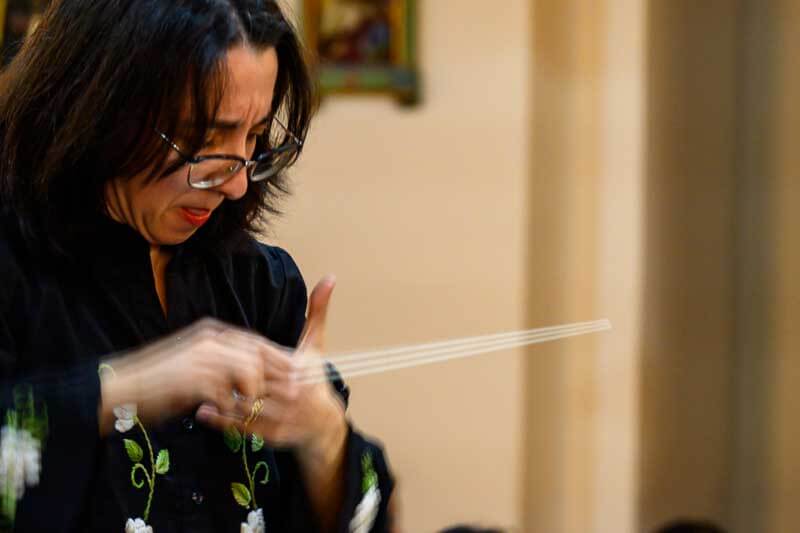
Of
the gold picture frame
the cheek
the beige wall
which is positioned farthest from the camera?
the beige wall

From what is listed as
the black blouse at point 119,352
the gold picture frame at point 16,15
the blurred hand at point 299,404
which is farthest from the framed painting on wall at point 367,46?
the blurred hand at point 299,404

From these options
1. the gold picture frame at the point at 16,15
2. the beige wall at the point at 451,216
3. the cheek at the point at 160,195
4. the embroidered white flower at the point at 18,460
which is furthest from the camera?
the beige wall at the point at 451,216

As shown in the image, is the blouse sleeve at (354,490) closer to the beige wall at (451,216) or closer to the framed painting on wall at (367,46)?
the beige wall at (451,216)

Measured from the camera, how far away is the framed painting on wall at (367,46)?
2.34m

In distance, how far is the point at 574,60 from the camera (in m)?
2.32

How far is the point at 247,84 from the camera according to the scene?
1.10 m

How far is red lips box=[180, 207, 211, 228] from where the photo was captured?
1122 mm

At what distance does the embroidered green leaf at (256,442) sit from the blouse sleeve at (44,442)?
0.18 meters

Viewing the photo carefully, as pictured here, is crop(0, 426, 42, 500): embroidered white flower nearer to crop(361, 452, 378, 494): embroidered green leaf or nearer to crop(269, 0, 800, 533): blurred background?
crop(361, 452, 378, 494): embroidered green leaf

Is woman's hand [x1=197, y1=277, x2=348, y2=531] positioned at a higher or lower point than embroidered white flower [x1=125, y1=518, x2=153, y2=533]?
higher

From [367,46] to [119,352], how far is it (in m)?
1.37

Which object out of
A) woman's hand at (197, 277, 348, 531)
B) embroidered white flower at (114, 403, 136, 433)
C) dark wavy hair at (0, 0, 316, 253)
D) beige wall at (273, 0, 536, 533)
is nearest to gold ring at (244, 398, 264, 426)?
woman's hand at (197, 277, 348, 531)

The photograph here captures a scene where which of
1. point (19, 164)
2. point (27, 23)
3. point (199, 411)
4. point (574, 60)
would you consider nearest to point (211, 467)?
point (199, 411)

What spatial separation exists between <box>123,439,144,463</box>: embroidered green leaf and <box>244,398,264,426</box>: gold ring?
10 cm
